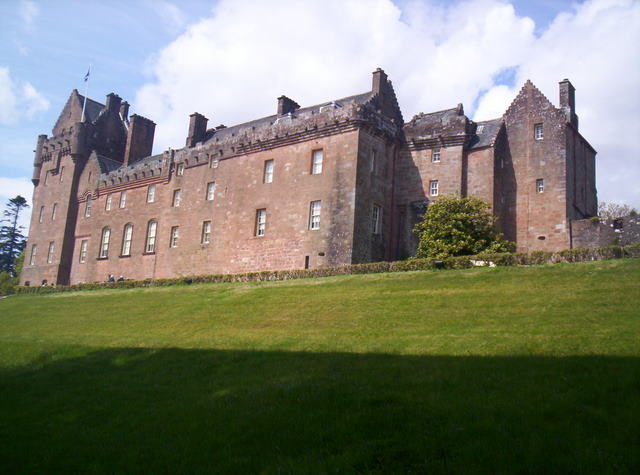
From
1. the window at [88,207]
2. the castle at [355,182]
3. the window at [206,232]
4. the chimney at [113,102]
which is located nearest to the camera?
the castle at [355,182]

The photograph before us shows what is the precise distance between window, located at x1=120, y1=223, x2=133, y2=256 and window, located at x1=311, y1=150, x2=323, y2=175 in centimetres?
1935

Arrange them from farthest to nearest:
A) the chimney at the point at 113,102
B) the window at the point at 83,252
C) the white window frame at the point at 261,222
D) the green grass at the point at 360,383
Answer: the chimney at the point at 113,102 < the window at the point at 83,252 < the white window frame at the point at 261,222 < the green grass at the point at 360,383

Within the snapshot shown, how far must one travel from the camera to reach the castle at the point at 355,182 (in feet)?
109

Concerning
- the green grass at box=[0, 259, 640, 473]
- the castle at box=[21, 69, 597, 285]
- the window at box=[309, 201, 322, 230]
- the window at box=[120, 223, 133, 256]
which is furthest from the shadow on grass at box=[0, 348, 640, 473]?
the window at box=[120, 223, 133, 256]

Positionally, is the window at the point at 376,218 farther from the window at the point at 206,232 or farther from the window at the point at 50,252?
the window at the point at 50,252

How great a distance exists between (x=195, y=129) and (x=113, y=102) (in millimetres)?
15176

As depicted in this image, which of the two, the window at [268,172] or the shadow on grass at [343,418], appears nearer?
the shadow on grass at [343,418]

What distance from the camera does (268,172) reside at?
3781 cm

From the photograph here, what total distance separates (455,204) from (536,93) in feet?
32.6

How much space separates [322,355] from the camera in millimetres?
14859

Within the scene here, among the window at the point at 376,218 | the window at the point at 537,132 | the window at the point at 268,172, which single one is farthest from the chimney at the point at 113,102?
the window at the point at 537,132

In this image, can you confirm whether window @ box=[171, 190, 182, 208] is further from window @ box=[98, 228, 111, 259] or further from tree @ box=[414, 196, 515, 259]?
tree @ box=[414, 196, 515, 259]

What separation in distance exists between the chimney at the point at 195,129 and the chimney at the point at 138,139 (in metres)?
8.83

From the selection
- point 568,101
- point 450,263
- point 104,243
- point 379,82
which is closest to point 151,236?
point 104,243
